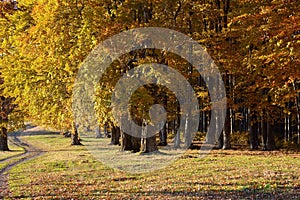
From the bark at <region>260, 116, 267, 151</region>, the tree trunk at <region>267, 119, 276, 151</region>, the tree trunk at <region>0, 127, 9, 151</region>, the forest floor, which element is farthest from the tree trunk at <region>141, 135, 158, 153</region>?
the tree trunk at <region>0, 127, 9, 151</region>

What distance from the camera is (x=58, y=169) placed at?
79.2 feet

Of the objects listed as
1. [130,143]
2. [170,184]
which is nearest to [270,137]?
[130,143]

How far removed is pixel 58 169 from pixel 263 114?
17627mm

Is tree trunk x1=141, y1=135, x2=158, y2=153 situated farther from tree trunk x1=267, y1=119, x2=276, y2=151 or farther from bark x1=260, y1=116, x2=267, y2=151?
tree trunk x1=267, y1=119, x2=276, y2=151

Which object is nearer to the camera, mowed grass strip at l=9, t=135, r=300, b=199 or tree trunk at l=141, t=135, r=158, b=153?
mowed grass strip at l=9, t=135, r=300, b=199

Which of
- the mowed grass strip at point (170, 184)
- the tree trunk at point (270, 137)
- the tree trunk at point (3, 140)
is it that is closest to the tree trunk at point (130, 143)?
the mowed grass strip at point (170, 184)

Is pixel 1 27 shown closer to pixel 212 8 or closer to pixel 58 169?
pixel 58 169

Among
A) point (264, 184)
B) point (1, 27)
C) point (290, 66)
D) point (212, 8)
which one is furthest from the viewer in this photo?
point (212, 8)

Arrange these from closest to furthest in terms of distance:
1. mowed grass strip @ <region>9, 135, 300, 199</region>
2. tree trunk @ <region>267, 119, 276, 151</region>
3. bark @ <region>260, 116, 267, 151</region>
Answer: mowed grass strip @ <region>9, 135, 300, 199</region>
tree trunk @ <region>267, 119, 276, 151</region>
bark @ <region>260, 116, 267, 151</region>

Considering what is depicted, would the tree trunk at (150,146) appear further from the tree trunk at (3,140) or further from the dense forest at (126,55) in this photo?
the tree trunk at (3,140)

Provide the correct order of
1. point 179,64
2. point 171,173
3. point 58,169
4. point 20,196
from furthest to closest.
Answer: point 179,64 → point 58,169 → point 171,173 → point 20,196

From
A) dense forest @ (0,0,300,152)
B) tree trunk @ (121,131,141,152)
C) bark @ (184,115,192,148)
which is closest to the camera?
dense forest @ (0,0,300,152)

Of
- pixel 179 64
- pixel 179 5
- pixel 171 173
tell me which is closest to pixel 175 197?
pixel 171 173

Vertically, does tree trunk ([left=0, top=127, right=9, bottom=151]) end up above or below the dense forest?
→ below
